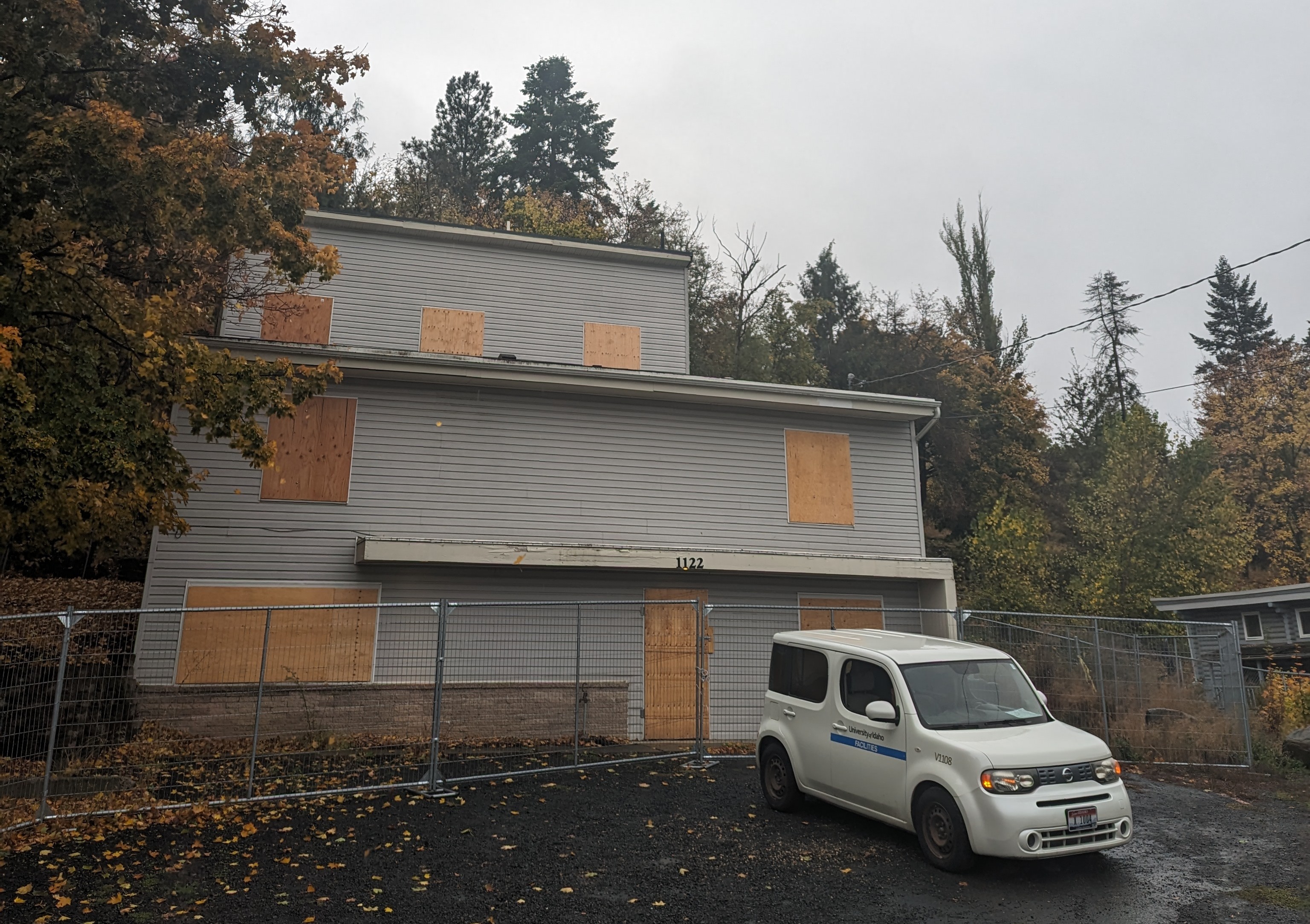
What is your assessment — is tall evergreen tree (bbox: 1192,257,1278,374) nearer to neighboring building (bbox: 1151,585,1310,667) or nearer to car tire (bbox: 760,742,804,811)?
neighboring building (bbox: 1151,585,1310,667)

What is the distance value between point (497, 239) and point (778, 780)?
13.5 m

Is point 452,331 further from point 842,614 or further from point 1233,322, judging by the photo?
point 1233,322

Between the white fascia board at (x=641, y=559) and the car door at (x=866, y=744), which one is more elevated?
the white fascia board at (x=641, y=559)

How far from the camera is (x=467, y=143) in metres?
49.0

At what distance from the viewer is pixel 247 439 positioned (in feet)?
33.7

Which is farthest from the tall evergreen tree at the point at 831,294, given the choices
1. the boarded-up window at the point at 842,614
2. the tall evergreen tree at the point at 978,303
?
the boarded-up window at the point at 842,614

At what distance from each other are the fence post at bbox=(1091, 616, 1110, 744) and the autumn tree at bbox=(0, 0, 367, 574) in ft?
37.3

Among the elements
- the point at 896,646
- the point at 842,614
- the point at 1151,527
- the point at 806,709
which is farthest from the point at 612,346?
the point at 1151,527

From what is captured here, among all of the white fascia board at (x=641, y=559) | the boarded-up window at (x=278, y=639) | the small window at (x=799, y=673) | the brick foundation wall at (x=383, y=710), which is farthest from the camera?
the white fascia board at (x=641, y=559)

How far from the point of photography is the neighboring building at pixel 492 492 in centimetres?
1291

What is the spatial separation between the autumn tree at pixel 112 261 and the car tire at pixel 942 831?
8510 mm

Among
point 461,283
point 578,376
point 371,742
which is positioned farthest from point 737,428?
point 371,742

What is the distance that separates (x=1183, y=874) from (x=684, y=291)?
48.6 ft

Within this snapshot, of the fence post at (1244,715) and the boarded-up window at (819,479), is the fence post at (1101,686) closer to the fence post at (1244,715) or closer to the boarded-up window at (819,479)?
the fence post at (1244,715)
